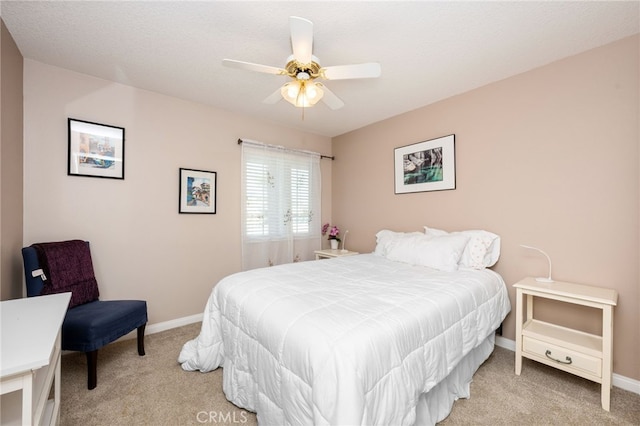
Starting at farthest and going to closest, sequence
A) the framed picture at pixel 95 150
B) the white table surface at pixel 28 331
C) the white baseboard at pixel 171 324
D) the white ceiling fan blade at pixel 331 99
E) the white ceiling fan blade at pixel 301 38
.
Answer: the white baseboard at pixel 171 324, the framed picture at pixel 95 150, the white ceiling fan blade at pixel 331 99, the white ceiling fan blade at pixel 301 38, the white table surface at pixel 28 331

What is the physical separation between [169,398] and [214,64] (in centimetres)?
260

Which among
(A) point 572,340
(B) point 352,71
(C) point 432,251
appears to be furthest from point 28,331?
(A) point 572,340

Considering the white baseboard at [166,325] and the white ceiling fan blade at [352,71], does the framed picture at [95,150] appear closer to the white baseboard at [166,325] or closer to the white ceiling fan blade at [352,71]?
the white baseboard at [166,325]

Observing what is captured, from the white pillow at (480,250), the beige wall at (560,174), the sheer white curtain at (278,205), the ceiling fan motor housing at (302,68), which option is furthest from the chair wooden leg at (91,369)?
the beige wall at (560,174)

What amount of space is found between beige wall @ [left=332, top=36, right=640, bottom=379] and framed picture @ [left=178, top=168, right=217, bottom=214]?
254cm

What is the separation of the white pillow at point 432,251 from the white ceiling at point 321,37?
154cm

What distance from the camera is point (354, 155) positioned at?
13.6 feet

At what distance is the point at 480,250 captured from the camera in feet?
8.27

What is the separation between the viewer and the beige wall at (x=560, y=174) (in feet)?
6.50

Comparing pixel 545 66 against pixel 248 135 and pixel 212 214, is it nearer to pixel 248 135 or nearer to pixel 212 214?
pixel 248 135

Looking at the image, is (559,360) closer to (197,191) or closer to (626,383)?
(626,383)

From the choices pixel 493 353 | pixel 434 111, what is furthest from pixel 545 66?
pixel 493 353

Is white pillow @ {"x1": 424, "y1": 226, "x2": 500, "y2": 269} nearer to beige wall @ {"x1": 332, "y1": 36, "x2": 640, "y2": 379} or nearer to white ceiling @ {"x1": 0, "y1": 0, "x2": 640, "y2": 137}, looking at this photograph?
beige wall @ {"x1": 332, "y1": 36, "x2": 640, "y2": 379}

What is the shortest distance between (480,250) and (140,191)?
343cm
